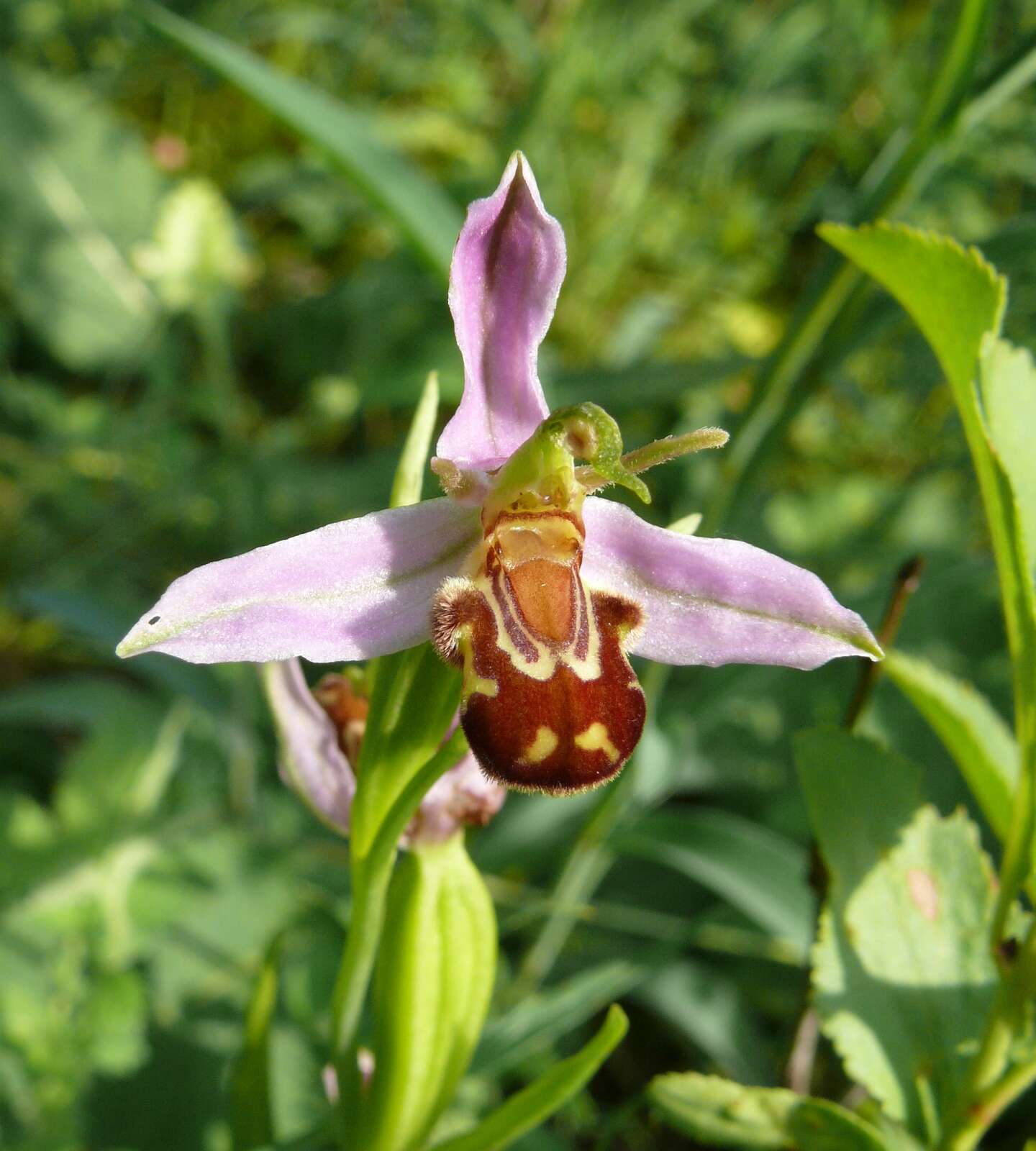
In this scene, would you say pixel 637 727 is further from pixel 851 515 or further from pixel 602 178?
pixel 602 178

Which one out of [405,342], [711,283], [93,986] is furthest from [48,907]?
[711,283]

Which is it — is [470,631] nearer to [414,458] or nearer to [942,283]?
[414,458]

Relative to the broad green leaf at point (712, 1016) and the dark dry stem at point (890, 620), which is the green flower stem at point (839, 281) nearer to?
the dark dry stem at point (890, 620)

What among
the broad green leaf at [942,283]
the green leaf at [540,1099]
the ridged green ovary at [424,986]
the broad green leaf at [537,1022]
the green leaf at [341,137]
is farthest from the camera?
the green leaf at [341,137]

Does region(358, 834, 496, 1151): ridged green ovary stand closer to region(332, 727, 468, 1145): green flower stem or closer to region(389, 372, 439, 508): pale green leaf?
region(332, 727, 468, 1145): green flower stem

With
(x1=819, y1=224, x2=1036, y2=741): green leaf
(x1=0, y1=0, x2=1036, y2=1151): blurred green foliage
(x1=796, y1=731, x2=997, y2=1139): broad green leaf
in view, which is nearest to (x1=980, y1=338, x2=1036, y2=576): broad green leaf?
(x1=819, y1=224, x2=1036, y2=741): green leaf

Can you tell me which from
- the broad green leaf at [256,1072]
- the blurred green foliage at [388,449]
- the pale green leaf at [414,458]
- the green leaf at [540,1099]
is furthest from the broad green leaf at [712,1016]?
the pale green leaf at [414,458]

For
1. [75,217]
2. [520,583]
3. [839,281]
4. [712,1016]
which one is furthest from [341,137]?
[75,217]
